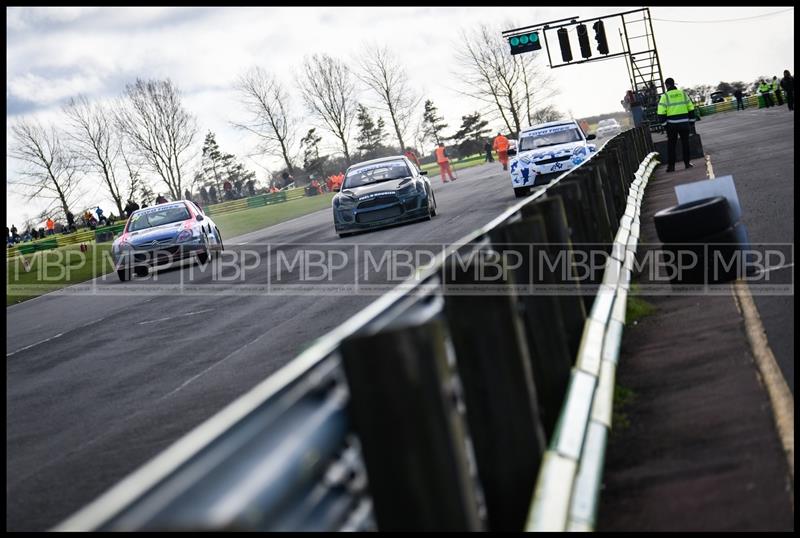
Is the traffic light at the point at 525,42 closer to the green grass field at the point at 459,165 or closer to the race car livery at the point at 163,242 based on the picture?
the race car livery at the point at 163,242

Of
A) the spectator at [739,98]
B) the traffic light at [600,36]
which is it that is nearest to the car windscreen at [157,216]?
the traffic light at [600,36]

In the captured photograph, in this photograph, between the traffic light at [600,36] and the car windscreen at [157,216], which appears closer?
the car windscreen at [157,216]

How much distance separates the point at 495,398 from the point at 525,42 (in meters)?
50.6

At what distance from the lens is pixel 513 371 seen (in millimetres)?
3844

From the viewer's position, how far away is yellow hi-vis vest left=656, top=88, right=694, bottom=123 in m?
23.5

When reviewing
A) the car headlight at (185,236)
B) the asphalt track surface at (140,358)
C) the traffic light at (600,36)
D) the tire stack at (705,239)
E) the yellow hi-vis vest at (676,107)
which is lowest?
the asphalt track surface at (140,358)

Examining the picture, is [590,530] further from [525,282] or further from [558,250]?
[558,250]

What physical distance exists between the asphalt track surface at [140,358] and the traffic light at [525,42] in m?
32.2

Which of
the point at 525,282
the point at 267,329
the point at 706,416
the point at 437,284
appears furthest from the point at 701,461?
the point at 267,329

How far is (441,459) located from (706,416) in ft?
9.73

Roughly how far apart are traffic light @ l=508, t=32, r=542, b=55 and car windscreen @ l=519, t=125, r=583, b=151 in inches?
1018

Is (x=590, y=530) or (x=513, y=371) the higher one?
(x=513, y=371)

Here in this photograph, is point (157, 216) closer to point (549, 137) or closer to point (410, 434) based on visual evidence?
point (549, 137)

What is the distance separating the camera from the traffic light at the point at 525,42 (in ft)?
172
